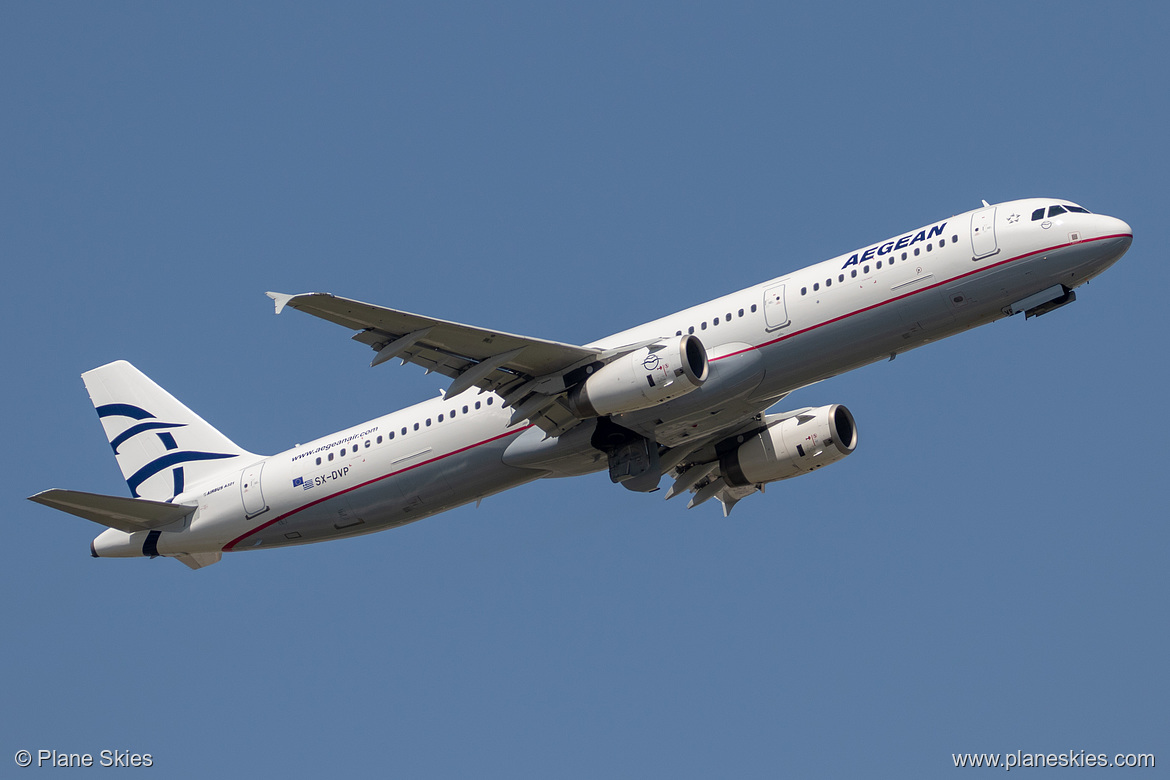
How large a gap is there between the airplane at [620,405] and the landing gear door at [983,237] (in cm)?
5

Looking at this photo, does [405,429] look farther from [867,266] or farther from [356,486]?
[867,266]

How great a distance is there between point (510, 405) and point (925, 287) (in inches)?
480

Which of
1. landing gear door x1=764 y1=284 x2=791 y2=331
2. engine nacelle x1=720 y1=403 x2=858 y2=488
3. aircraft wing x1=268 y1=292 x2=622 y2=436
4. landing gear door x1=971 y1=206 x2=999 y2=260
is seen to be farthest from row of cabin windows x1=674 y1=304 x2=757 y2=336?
engine nacelle x1=720 y1=403 x2=858 y2=488

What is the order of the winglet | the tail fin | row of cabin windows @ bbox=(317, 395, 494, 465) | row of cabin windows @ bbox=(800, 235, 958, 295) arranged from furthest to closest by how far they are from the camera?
the tail fin, row of cabin windows @ bbox=(317, 395, 494, 465), row of cabin windows @ bbox=(800, 235, 958, 295), the winglet

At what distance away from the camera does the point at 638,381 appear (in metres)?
37.2

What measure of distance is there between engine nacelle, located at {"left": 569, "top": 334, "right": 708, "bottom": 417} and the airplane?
0.17 feet

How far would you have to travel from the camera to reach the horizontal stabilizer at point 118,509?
133ft

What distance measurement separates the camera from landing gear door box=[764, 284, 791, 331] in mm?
37719

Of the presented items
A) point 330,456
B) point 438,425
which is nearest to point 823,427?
point 438,425

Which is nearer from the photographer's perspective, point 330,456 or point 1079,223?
point 1079,223

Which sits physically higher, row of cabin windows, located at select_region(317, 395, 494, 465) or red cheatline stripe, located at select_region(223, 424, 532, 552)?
row of cabin windows, located at select_region(317, 395, 494, 465)

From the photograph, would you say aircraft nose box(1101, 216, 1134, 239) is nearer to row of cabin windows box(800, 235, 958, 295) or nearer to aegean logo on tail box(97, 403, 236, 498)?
row of cabin windows box(800, 235, 958, 295)

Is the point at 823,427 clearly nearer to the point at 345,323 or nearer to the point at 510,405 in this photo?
the point at 510,405

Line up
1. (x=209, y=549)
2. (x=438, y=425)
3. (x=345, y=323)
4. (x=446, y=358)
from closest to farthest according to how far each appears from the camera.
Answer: (x=345, y=323) → (x=446, y=358) → (x=438, y=425) → (x=209, y=549)
